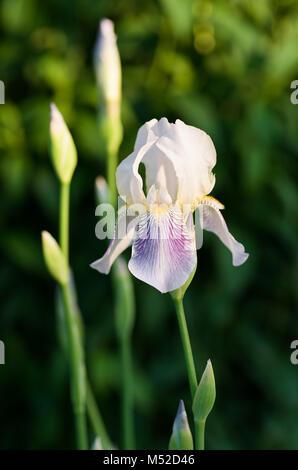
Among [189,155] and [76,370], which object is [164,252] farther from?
[76,370]

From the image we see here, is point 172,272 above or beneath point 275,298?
beneath

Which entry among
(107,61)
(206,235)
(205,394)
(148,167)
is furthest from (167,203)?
(206,235)

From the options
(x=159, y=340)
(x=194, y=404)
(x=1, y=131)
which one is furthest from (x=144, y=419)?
(x=194, y=404)

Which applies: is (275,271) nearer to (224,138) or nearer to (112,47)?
(224,138)

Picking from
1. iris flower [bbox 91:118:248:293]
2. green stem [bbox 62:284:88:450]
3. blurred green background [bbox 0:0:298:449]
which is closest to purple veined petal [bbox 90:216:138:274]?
iris flower [bbox 91:118:248:293]

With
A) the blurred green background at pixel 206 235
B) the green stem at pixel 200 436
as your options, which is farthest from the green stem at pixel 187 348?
the blurred green background at pixel 206 235

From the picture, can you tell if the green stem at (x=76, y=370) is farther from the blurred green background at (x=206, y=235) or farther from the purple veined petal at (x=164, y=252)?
the blurred green background at (x=206, y=235)
